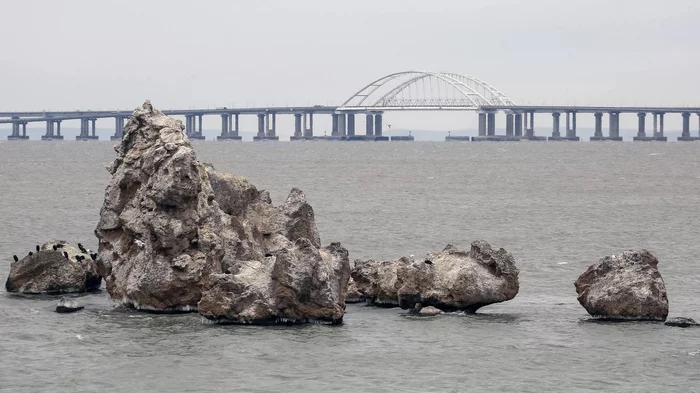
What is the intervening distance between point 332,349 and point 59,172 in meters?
87.5

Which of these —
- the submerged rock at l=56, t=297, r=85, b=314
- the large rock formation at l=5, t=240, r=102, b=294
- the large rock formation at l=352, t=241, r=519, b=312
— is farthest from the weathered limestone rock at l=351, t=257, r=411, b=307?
the large rock formation at l=5, t=240, r=102, b=294

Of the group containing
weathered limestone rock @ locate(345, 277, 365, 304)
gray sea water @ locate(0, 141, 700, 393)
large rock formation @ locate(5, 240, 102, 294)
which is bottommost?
gray sea water @ locate(0, 141, 700, 393)

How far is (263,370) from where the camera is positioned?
2395 centimetres

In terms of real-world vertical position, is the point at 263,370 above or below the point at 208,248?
below

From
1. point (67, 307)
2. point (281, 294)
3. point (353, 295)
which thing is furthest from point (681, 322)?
point (67, 307)

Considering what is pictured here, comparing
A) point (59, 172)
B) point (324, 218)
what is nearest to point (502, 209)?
point (324, 218)

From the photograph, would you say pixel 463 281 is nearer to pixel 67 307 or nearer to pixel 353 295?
pixel 353 295

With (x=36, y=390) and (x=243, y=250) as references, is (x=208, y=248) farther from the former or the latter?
(x=36, y=390)

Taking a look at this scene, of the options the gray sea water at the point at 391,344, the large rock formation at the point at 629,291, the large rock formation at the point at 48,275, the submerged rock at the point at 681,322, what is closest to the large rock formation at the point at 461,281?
the gray sea water at the point at 391,344

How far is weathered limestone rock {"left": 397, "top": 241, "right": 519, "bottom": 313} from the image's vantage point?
29.5 meters

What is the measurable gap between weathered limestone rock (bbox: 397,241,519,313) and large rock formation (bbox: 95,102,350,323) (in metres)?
1.73

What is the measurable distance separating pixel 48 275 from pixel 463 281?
34.5 feet

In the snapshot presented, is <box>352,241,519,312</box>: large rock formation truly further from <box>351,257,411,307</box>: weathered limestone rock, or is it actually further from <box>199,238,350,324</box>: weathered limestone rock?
<box>199,238,350,324</box>: weathered limestone rock

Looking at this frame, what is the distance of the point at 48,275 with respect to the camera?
32312 millimetres
